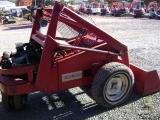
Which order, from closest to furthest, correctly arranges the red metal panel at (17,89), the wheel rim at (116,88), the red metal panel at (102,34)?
the red metal panel at (17,89), the red metal panel at (102,34), the wheel rim at (116,88)

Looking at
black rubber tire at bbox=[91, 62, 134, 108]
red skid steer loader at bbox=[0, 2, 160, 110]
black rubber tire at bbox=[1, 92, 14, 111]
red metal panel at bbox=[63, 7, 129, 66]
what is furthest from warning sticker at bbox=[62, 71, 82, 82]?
black rubber tire at bbox=[1, 92, 14, 111]

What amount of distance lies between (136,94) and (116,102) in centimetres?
62

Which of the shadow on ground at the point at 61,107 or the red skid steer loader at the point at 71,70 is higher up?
the red skid steer loader at the point at 71,70

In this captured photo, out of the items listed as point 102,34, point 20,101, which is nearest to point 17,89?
point 20,101

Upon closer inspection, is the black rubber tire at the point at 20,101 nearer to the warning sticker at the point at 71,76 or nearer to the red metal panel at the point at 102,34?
the warning sticker at the point at 71,76

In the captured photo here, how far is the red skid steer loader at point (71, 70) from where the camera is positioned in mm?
3260

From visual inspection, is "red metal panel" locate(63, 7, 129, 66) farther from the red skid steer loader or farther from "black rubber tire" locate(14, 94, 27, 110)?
"black rubber tire" locate(14, 94, 27, 110)

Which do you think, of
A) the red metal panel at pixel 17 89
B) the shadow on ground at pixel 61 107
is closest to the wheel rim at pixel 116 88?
the shadow on ground at pixel 61 107

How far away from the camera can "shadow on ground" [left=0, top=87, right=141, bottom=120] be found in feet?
11.8

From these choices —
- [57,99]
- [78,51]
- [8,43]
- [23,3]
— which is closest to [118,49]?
[78,51]

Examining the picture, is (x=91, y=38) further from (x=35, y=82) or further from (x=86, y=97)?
(x=35, y=82)

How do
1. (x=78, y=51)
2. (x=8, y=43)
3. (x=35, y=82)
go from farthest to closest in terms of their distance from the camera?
(x=8, y=43)
(x=78, y=51)
(x=35, y=82)

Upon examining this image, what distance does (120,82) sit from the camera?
12.6 feet

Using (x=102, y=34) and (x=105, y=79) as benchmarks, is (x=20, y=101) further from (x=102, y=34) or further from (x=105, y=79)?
(x=102, y=34)
